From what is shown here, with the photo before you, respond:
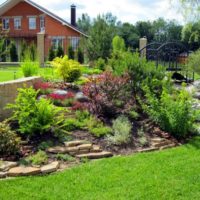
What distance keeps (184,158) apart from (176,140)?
102 centimetres

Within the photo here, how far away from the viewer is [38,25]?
117 feet

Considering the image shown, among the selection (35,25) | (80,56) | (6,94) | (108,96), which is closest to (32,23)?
(35,25)

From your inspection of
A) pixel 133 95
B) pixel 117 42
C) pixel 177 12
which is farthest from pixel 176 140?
pixel 117 42

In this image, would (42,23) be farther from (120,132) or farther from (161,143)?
(161,143)

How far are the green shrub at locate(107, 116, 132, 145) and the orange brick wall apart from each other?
26.7 meters

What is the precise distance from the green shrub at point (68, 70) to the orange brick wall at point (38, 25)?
2391cm

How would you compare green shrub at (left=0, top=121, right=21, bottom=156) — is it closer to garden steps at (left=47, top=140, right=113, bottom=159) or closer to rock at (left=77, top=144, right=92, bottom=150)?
garden steps at (left=47, top=140, right=113, bottom=159)

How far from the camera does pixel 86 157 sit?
544cm

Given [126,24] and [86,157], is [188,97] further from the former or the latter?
[126,24]

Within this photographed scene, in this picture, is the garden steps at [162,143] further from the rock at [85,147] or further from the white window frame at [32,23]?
the white window frame at [32,23]

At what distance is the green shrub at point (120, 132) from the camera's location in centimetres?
610

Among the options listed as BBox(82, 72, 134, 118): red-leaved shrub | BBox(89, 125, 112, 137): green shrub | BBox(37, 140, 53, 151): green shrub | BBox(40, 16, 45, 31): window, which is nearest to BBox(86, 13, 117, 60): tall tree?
BBox(40, 16, 45, 31): window

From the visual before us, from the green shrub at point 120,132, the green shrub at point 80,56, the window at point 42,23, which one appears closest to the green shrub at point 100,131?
the green shrub at point 120,132

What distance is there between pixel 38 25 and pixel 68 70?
27769 millimetres
